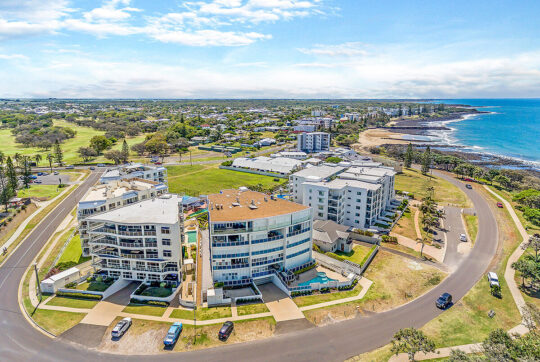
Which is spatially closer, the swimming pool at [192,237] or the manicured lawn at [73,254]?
the manicured lawn at [73,254]

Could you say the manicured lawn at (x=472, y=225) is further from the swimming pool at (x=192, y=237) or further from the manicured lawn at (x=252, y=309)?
the swimming pool at (x=192, y=237)

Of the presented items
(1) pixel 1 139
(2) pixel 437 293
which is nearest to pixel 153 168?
(2) pixel 437 293

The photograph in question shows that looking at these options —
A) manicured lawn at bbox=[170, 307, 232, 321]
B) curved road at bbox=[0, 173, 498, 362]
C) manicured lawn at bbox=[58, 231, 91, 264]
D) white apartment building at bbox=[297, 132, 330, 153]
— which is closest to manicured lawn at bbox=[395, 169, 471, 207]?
curved road at bbox=[0, 173, 498, 362]

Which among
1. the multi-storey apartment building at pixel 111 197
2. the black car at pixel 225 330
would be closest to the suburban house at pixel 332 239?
the black car at pixel 225 330

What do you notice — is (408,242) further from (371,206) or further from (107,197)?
(107,197)

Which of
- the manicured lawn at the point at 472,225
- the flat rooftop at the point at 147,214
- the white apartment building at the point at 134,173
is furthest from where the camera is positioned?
the white apartment building at the point at 134,173

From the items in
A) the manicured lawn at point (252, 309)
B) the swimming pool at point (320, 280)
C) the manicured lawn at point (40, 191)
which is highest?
the manicured lawn at point (40, 191)

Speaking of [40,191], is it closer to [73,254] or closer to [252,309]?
[73,254]

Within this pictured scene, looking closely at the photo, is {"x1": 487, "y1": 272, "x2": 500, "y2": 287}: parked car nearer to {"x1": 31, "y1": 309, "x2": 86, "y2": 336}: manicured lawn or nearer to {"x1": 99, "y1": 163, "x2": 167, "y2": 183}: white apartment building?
{"x1": 31, "y1": 309, "x2": 86, "y2": 336}: manicured lawn
